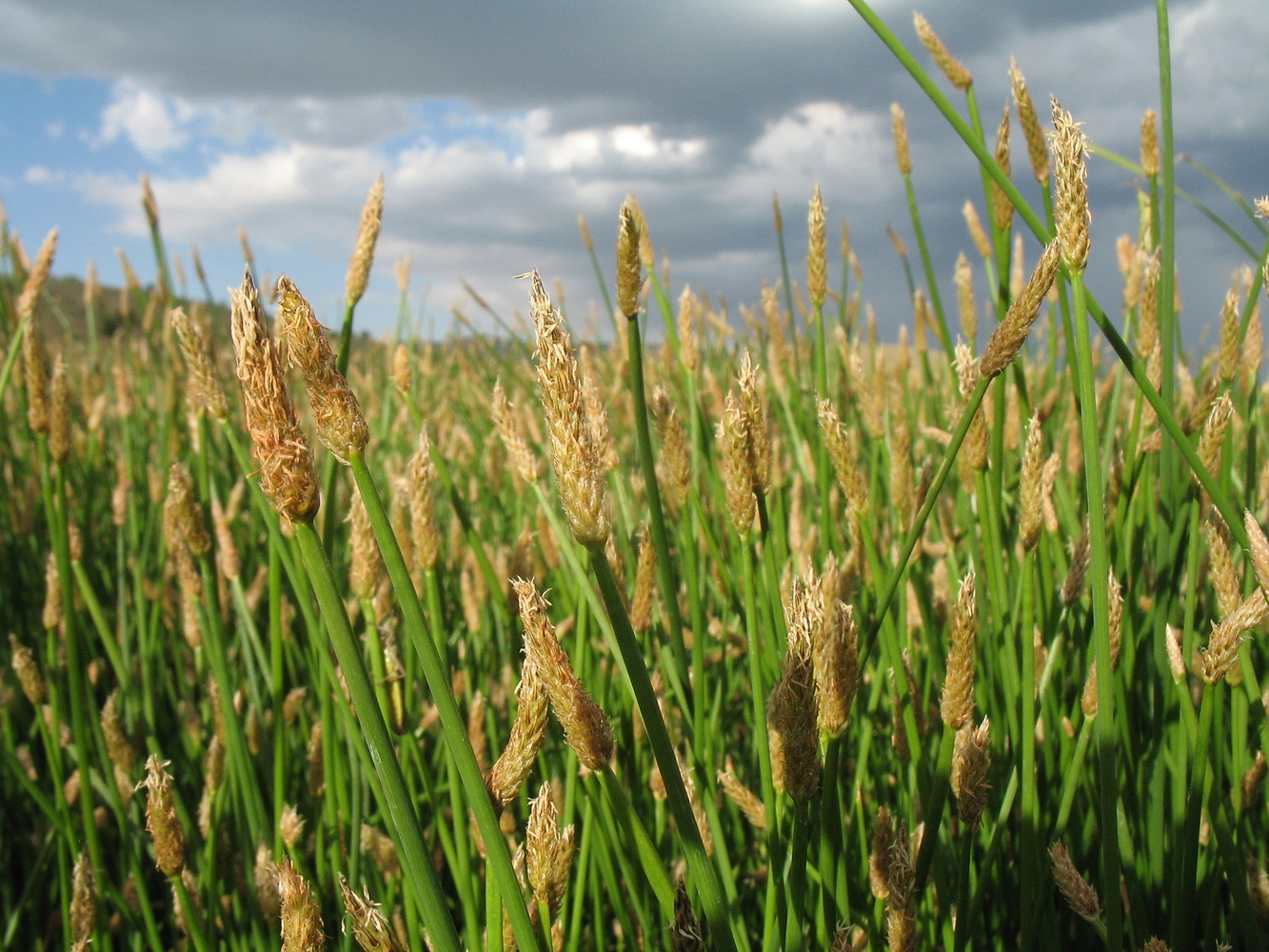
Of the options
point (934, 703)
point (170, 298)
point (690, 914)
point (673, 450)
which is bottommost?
point (934, 703)

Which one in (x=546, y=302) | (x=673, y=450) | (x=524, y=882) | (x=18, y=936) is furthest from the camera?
(x=18, y=936)

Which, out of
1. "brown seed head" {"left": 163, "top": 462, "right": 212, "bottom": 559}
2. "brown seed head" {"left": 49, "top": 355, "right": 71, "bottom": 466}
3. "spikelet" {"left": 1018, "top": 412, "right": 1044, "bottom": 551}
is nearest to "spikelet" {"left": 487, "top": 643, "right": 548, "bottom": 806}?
"spikelet" {"left": 1018, "top": 412, "right": 1044, "bottom": 551}

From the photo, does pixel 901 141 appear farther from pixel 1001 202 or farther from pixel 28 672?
pixel 28 672

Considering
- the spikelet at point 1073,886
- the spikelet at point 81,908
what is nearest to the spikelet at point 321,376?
the spikelet at point 1073,886

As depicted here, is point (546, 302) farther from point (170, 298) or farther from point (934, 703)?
point (170, 298)

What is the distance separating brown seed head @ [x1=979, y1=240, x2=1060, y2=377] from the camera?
1.87 feet

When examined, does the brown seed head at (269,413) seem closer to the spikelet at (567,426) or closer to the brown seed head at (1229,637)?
the spikelet at (567,426)

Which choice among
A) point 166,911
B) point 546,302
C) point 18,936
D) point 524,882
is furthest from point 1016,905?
point 18,936

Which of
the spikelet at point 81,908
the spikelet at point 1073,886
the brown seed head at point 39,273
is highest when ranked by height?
the brown seed head at point 39,273

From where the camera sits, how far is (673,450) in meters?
0.98

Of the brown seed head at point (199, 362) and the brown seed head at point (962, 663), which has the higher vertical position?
the brown seed head at point (199, 362)

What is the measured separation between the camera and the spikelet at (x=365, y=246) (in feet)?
2.96

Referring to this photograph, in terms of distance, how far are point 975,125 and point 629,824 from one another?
2.94 feet

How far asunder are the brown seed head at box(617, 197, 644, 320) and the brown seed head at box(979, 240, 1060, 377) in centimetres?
36
